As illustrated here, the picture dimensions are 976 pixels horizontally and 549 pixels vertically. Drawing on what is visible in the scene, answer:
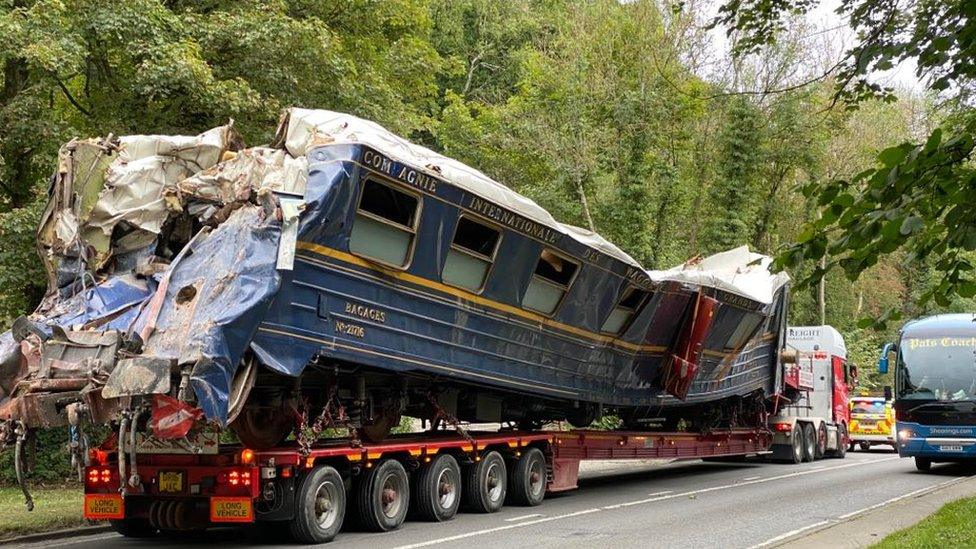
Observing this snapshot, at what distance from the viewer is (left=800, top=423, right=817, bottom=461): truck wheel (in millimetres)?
26964

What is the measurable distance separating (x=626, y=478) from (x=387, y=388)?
31.5 ft

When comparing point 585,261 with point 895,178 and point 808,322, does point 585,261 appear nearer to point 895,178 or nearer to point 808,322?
point 895,178

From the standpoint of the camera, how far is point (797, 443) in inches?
1037

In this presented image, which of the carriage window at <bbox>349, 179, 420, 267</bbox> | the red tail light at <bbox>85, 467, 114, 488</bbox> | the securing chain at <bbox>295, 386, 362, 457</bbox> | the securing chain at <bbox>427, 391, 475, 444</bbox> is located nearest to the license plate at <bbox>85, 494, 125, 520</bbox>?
the red tail light at <bbox>85, 467, 114, 488</bbox>

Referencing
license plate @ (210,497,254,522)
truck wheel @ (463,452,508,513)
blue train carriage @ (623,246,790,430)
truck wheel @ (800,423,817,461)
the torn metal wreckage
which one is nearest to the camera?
the torn metal wreckage

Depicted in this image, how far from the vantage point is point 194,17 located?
60.3 ft

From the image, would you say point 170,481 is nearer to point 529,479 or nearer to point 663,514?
point 529,479

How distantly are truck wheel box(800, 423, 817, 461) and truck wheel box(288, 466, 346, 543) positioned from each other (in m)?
17.9

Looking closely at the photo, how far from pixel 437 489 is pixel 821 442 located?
56.6ft

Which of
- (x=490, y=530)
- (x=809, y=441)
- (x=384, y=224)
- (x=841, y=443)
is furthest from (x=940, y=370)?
(x=384, y=224)

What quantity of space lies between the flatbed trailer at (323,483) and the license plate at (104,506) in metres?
0.01

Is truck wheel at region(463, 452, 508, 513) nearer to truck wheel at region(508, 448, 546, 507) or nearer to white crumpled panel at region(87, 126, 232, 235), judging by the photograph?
truck wheel at region(508, 448, 546, 507)

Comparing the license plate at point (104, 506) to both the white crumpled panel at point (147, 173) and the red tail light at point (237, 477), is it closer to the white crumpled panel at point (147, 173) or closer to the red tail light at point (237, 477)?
the red tail light at point (237, 477)

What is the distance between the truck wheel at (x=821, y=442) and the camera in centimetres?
2769
